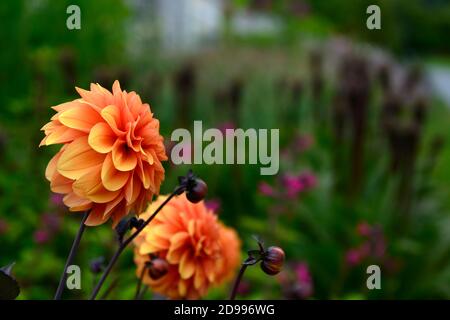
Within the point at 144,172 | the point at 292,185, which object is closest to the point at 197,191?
the point at 144,172

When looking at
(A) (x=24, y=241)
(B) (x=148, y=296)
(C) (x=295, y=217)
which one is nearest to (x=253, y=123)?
(C) (x=295, y=217)

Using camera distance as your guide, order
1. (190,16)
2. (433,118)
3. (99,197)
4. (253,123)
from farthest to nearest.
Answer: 1. (190,16)
2. (433,118)
3. (253,123)
4. (99,197)

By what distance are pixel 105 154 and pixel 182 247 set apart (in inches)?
9.8

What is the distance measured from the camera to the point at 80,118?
0.76 m

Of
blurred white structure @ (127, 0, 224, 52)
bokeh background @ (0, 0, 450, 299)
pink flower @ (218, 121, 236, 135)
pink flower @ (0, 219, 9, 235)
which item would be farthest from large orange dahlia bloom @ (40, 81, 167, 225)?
blurred white structure @ (127, 0, 224, 52)

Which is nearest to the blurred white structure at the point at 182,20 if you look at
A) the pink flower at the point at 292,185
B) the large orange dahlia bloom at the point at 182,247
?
the pink flower at the point at 292,185

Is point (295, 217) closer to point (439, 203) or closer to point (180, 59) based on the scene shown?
point (439, 203)

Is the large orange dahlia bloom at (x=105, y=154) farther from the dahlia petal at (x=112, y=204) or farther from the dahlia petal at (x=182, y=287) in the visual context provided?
the dahlia petal at (x=182, y=287)

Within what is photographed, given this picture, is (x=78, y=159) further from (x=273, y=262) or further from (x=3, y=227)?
(x=3, y=227)

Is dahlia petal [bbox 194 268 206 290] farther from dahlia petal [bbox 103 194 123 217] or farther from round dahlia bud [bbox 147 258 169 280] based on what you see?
dahlia petal [bbox 103 194 123 217]

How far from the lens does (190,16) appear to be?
11797mm

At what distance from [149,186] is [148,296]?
621 mm

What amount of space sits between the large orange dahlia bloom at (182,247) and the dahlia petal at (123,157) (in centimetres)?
22
